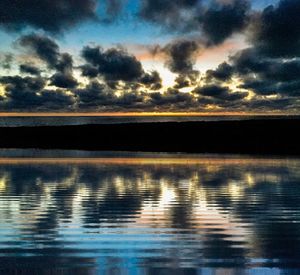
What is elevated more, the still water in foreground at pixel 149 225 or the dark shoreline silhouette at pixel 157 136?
the dark shoreline silhouette at pixel 157 136

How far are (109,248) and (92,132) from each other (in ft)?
205

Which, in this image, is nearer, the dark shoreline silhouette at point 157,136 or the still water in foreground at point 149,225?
the still water in foreground at point 149,225

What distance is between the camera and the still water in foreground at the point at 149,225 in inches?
274

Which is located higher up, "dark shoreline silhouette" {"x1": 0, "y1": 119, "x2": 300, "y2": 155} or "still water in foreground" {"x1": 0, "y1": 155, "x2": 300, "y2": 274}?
"dark shoreline silhouette" {"x1": 0, "y1": 119, "x2": 300, "y2": 155}

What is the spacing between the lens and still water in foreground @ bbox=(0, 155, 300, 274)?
6949mm

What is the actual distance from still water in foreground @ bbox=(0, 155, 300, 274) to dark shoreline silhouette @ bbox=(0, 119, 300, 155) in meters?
36.0

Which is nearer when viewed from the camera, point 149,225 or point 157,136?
point 149,225

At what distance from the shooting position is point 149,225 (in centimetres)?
988

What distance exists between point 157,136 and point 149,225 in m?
53.5

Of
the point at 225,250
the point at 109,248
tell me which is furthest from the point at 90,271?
the point at 225,250

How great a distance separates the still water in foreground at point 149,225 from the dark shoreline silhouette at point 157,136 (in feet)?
118

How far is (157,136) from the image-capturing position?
63406 mm

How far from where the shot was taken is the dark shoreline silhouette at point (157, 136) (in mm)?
56156

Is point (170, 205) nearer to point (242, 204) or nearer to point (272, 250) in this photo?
point (242, 204)
